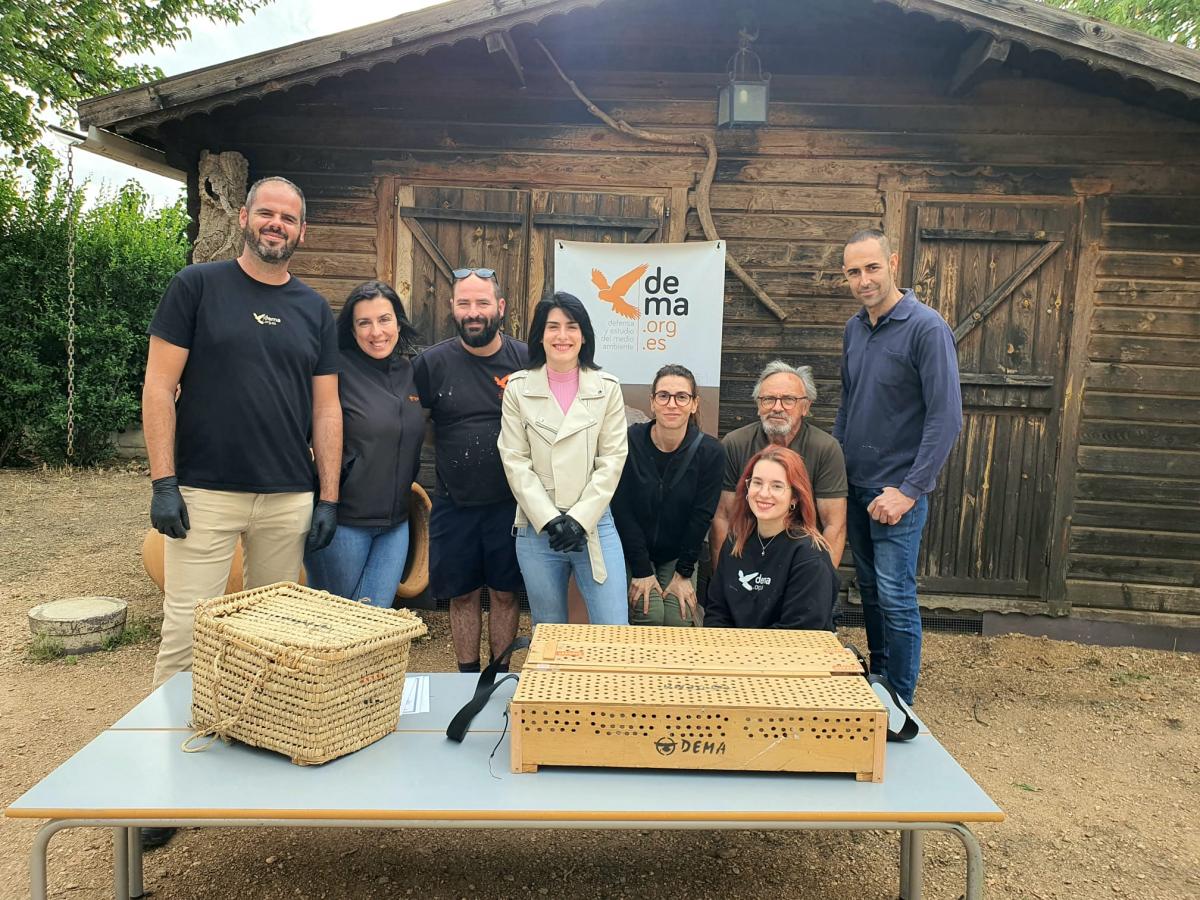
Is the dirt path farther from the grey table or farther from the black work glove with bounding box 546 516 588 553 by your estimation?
the black work glove with bounding box 546 516 588 553

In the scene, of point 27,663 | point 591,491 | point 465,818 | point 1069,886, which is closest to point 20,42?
point 27,663

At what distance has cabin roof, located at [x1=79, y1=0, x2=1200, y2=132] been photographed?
4.06 meters

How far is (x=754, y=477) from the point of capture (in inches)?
112

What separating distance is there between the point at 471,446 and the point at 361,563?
0.61 meters

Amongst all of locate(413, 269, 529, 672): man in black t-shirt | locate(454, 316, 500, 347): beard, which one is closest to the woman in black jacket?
locate(413, 269, 529, 672): man in black t-shirt

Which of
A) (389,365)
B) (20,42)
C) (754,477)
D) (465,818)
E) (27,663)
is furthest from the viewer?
(20,42)

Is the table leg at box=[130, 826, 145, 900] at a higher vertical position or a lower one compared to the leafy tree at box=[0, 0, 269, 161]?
lower

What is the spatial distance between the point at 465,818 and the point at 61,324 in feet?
32.0

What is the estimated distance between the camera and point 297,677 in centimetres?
A: 194

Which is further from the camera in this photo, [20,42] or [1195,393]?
Result: [20,42]

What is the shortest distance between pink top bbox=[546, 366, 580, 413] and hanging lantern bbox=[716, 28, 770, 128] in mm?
2414

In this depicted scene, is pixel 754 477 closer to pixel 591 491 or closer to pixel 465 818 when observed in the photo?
pixel 591 491

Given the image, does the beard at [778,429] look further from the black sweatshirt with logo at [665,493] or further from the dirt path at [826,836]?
the dirt path at [826,836]

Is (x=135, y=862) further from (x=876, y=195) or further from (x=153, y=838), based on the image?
(x=876, y=195)
